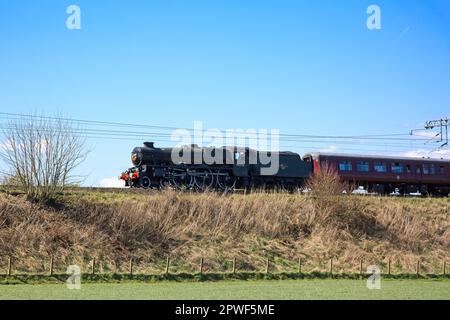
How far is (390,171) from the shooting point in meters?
41.6

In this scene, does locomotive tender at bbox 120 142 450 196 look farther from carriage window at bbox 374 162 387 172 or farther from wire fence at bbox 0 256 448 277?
wire fence at bbox 0 256 448 277

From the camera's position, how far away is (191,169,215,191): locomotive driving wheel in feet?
114

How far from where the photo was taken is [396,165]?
1645 inches

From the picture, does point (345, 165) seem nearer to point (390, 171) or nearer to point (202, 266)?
point (390, 171)

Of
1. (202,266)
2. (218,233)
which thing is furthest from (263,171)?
(202,266)

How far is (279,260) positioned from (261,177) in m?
10.7

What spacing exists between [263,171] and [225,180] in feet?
9.04

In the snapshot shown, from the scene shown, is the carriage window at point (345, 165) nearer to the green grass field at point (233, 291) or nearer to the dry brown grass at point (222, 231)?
the dry brown grass at point (222, 231)

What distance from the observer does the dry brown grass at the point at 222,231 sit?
24.8 meters

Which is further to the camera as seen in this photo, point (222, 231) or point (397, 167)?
point (397, 167)

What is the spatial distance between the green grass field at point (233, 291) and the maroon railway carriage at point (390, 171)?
17.2m
